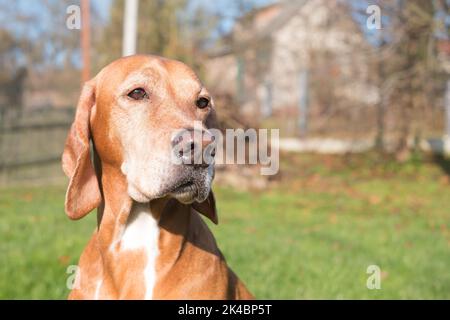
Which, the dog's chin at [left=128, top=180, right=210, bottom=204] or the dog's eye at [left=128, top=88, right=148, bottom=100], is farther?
the dog's eye at [left=128, top=88, right=148, bottom=100]

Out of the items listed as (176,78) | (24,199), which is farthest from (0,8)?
(176,78)

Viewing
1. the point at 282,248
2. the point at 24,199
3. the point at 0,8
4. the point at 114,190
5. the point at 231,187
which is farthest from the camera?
the point at 0,8

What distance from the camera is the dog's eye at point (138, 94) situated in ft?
9.21

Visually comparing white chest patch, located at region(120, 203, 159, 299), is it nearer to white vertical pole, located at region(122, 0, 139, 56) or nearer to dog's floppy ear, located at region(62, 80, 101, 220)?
dog's floppy ear, located at region(62, 80, 101, 220)

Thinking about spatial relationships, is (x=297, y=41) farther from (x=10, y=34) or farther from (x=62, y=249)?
(x=10, y=34)

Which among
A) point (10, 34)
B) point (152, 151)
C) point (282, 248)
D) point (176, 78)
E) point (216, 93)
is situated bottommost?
point (282, 248)

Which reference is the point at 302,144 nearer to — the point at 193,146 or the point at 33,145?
the point at 33,145

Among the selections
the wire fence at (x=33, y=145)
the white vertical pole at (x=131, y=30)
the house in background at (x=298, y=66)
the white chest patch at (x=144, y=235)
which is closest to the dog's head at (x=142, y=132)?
the white chest patch at (x=144, y=235)

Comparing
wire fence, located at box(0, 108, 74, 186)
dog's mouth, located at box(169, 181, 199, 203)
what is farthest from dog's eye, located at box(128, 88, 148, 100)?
wire fence, located at box(0, 108, 74, 186)

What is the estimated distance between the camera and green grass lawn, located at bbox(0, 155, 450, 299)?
506 cm

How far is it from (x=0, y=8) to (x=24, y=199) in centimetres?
1654

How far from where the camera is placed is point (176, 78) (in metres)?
2.88

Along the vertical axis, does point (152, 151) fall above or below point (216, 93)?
below

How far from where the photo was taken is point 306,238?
25.1 ft
